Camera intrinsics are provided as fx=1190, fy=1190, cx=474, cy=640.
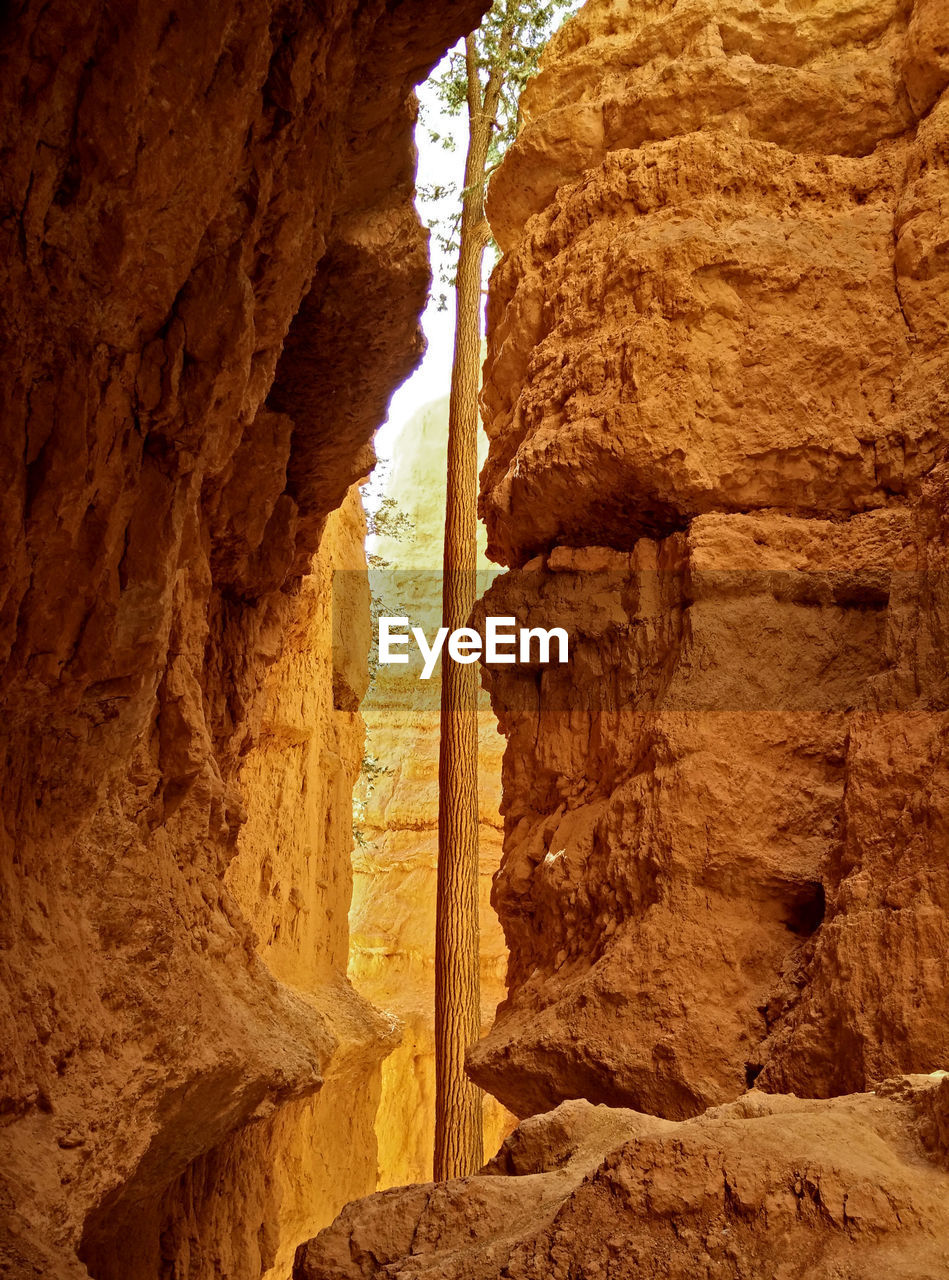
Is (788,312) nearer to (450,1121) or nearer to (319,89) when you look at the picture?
(319,89)

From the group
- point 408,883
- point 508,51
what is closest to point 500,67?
point 508,51

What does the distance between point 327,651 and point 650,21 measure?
587cm

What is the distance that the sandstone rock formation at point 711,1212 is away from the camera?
233 cm

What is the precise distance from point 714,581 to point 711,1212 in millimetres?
2750

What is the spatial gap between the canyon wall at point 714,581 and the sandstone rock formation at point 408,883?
1057cm

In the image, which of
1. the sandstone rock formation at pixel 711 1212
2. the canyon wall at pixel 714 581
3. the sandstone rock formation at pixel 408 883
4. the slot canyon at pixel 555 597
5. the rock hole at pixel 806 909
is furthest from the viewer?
the sandstone rock formation at pixel 408 883

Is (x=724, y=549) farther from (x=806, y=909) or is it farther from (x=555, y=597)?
(x=806, y=909)

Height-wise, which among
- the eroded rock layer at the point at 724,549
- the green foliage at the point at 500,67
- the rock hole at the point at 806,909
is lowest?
the rock hole at the point at 806,909

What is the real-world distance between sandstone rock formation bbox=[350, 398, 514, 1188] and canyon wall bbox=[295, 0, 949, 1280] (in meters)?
10.6

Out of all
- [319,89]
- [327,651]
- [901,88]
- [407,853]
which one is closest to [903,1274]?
[319,89]

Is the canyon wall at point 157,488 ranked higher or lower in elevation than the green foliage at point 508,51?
lower

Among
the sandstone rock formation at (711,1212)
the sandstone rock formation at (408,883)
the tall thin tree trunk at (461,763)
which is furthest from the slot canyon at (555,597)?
the sandstone rock formation at (408,883)

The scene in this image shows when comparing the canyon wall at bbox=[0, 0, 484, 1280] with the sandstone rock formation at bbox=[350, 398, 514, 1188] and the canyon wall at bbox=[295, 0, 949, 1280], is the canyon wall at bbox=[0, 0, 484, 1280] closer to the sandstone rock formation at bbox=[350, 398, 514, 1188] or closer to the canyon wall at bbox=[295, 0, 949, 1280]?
the canyon wall at bbox=[295, 0, 949, 1280]

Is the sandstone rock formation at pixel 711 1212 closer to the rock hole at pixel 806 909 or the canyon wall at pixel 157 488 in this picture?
the canyon wall at pixel 157 488
